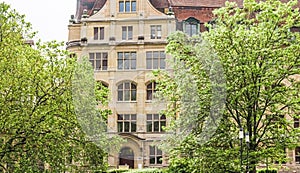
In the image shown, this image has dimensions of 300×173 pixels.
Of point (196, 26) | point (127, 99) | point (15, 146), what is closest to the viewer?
point (15, 146)

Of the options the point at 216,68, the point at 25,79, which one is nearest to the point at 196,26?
the point at 216,68

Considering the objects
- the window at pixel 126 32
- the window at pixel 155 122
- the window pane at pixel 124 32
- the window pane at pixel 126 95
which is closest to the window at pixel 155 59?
the window at pixel 126 32

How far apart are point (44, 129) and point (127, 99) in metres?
12.3

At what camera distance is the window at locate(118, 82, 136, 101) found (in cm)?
2702

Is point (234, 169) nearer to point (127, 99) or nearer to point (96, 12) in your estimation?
point (127, 99)

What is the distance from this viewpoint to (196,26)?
29.6 metres

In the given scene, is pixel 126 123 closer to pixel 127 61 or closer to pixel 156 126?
pixel 156 126

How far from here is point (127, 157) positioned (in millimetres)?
27031

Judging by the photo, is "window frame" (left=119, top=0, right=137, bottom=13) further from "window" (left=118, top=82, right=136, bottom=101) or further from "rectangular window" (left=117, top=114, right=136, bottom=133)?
"rectangular window" (left=117, top=114, right=136, bottom=133)

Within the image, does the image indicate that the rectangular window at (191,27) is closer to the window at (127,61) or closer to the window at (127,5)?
the window at (127,5)

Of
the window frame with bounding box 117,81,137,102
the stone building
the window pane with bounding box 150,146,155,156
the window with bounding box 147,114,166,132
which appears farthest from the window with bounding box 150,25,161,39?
the window pane with bounding box 150,146,155,156

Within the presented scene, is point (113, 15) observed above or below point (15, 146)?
above

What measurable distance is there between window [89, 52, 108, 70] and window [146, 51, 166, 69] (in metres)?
2.20

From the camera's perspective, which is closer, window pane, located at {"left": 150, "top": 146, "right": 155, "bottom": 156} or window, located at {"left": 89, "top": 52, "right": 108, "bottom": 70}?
window pane, located at {"left": 150, "top": 146, "right": 155, "bottom": 156}
